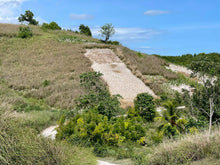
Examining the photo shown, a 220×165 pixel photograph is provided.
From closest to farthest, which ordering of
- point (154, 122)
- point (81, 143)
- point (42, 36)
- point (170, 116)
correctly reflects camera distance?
point (81, 143), point (170, 116), point (154, 122), point (42, 36)

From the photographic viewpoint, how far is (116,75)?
21266mm

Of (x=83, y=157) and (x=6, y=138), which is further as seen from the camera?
(x=83, y=157)

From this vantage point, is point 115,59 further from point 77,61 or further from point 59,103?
point 59,103

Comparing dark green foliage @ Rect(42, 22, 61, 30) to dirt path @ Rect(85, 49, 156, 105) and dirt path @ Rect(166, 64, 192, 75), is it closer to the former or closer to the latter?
dirt path @ Rect(85, 49, 156, 105)

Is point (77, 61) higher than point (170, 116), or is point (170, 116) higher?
point (77, 61)

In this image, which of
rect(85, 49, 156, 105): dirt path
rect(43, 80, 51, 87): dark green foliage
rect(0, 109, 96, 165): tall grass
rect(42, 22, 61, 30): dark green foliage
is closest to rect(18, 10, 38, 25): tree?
rect(42, 22, 61, 30): dark green foliage

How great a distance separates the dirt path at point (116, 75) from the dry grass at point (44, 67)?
3.51ft

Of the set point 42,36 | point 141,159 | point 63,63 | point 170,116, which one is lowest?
point 141,159

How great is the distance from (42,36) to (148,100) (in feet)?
84.6

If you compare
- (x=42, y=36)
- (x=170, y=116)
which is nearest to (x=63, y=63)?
(x=42, y=36)

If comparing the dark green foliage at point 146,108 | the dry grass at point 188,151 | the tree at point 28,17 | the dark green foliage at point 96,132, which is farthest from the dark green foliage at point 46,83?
the tree at point 28,17

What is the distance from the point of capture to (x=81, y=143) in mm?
7336

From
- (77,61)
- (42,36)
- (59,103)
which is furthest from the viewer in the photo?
(42,36)

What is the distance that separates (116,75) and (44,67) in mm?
Answer: 6702
